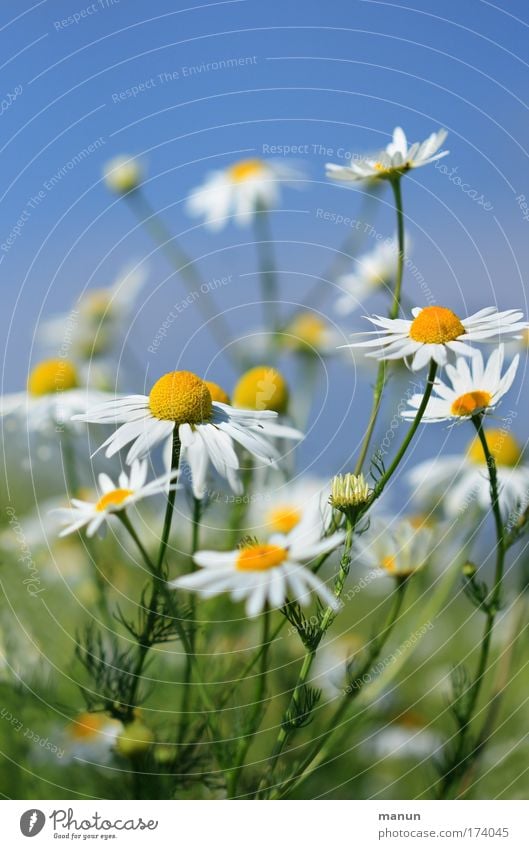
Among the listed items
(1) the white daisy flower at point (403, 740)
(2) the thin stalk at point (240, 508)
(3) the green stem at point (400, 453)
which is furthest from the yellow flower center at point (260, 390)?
(1) the white daisy flower at point (403, 740)

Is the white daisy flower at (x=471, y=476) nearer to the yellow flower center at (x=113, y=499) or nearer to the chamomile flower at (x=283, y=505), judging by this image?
the chamomile flower at (x=283, y=505)

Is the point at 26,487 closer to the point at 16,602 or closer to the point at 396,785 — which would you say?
the point at 16,602

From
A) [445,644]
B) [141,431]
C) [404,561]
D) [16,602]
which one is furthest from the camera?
[445,644]

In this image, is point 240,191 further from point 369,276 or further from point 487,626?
point 487,626

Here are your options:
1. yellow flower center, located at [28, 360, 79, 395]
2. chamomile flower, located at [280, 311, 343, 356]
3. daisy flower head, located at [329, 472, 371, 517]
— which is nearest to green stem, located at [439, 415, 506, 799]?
daisy flower head, located at [329, 472, 371, 517]
